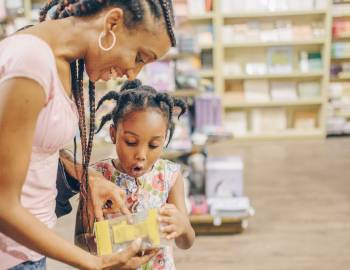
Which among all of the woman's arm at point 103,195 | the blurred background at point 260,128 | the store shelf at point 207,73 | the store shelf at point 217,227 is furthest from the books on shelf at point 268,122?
the woman's arm at point 103,195

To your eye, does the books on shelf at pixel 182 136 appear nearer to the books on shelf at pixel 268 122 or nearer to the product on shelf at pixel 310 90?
the books on shelf at pixel 268 122

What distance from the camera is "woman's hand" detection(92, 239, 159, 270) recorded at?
0.98 metres

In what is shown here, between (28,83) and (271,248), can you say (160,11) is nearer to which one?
(28,83)

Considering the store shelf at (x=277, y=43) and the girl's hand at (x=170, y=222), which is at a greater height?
the store shelf at (x=277, y=43)

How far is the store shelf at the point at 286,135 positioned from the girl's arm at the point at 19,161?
535cm

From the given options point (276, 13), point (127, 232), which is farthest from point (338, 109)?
point (127, 232)

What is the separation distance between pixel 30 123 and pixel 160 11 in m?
0.36

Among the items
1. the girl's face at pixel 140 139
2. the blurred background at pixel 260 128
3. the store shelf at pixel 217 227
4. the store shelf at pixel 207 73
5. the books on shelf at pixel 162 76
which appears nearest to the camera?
the girl's face at pixel 140 139

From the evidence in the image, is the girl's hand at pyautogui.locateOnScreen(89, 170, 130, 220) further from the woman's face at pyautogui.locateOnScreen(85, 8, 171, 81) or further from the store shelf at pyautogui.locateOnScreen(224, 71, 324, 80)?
the store shelf at pyautogui.locateOnScreen(224, 71, 324, 80)

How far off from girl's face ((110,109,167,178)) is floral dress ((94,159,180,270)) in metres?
0.05

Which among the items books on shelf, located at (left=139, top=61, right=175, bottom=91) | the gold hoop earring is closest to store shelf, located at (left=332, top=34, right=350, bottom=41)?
books on shelf, located at (left=139, top=61, right=175, bottom=91)

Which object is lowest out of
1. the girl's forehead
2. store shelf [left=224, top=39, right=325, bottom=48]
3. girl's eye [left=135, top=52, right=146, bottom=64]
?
the girl's forehead

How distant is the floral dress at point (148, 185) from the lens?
1.44 meters

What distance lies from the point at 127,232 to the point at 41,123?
337 mm
